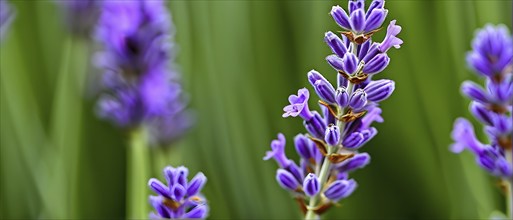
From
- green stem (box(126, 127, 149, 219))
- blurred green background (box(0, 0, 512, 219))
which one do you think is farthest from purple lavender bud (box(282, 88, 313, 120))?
blurred green background (box(0, 0, 512, 219))

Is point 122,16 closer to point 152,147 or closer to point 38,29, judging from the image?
point 152,147

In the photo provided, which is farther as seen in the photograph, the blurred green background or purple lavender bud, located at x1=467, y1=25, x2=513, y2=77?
the blurred green background

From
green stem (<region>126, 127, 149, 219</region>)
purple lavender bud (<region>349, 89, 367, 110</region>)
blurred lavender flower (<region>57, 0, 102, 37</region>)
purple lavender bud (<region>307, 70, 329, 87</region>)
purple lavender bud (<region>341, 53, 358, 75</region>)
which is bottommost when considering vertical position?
green stem (<region>126, 127, 149, 219</region>)

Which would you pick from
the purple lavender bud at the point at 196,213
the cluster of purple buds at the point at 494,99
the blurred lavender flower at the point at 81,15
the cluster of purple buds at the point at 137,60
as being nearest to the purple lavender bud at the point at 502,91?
the cluster of purple buds at the point at 494,99

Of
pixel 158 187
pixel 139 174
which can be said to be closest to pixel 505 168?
pixel 158 187

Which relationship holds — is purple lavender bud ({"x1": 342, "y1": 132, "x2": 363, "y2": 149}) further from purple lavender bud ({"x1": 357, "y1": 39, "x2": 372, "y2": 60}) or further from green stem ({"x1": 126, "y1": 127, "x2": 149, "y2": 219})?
green stem ({"x1": 126, "y1": 127, "x2": 149, "y2": 219})

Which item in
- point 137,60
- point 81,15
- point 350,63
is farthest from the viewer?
point 81,15

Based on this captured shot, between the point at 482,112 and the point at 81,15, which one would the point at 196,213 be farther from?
the point at 81,15
